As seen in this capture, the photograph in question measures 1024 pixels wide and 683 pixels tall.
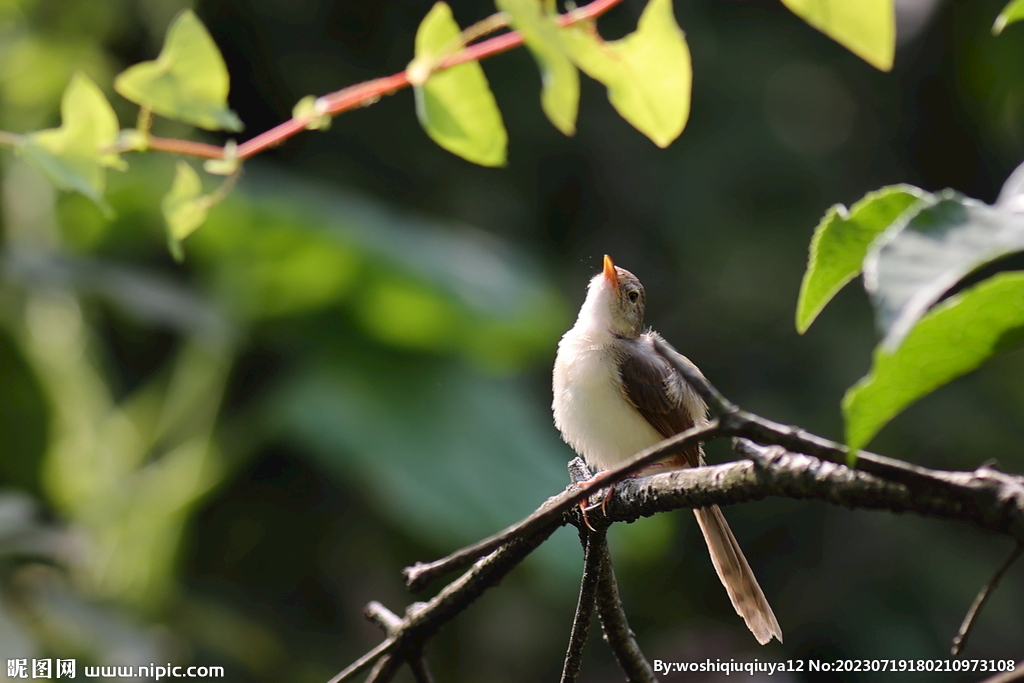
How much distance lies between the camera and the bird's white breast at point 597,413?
3.33m

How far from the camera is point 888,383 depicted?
0.78m

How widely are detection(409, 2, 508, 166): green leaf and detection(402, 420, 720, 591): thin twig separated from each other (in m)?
0.49

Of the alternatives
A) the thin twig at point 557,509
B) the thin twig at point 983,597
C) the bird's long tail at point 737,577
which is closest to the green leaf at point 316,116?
the thin twig at point 557,509

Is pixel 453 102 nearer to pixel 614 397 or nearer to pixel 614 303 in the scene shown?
pixel 614 397

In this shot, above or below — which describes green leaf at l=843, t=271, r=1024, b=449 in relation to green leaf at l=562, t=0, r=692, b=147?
below

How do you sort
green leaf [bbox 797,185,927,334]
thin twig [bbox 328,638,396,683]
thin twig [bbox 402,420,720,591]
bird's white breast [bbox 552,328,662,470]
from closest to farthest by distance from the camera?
thin twig [bbox 402,420,720,591], green leaf [bbox 797,185,927,334], thin twig [bbox 328,638,396,683], bird's white breast [bbox 552,328,662,470]

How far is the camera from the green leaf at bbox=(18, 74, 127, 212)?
4.67ft

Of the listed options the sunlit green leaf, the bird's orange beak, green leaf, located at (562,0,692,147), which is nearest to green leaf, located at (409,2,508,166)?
green leaf, located at (562,0,692,147)

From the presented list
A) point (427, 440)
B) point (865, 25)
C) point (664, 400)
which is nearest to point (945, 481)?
point (865, 25)

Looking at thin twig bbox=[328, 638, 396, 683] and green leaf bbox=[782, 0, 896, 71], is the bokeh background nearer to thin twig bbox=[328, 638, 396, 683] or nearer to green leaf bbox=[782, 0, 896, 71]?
thin twig bbox=[328, 638, 396, 683]

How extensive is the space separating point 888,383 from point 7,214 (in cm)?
674

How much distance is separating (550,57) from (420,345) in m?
5.44

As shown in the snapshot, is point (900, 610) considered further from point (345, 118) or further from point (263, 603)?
point (345, 118)

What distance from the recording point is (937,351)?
788 mm
